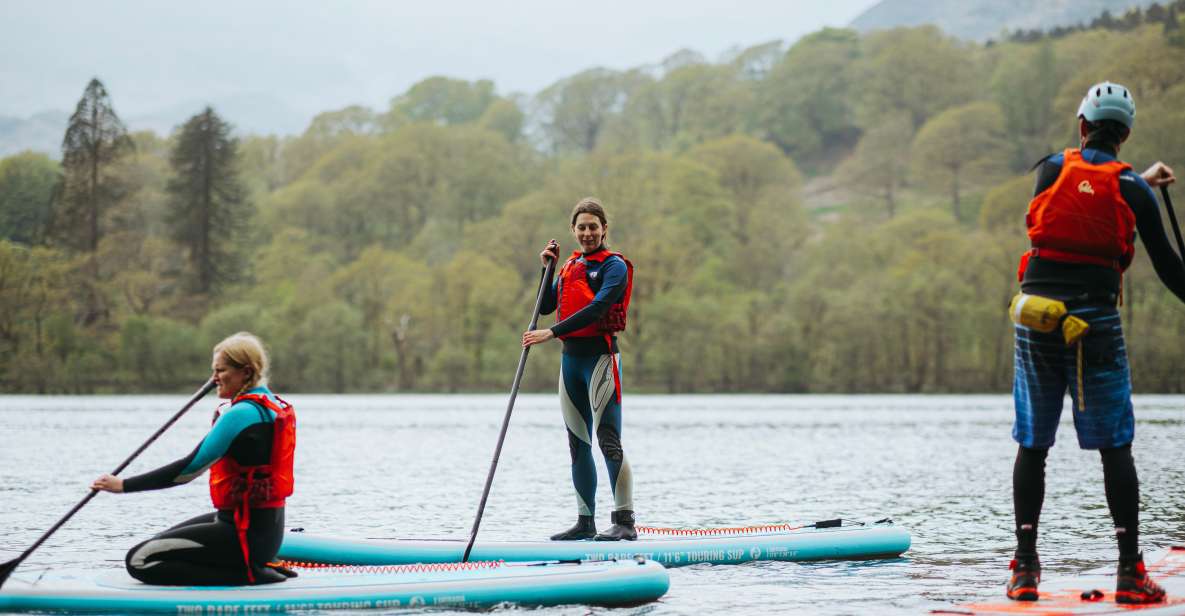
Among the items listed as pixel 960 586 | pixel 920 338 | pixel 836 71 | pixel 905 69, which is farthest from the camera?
pixel 836 71

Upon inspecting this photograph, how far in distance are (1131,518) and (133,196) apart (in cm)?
8453

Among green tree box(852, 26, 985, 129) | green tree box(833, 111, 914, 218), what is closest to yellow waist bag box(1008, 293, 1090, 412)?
green tree box(833, 111, 914, 218)

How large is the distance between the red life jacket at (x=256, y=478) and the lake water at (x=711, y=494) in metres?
1.79

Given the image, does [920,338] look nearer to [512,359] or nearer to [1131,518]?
[512,359]

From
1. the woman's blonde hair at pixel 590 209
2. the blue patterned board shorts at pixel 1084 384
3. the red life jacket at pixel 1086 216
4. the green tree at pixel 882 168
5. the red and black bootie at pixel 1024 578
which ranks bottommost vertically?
the red and black bootie at pixel 1024 578

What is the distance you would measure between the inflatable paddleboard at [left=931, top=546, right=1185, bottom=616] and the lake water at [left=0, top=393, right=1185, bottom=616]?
55 centimetres

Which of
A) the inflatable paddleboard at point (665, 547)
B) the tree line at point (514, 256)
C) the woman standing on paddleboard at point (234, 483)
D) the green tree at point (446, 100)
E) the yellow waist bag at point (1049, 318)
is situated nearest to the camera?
the yellow waist bag at point (1049, 318)

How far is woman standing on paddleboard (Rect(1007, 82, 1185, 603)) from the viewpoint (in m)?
6.53

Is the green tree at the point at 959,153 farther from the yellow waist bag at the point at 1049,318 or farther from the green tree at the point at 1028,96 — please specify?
the yellow waist bag at the point at 1049,318

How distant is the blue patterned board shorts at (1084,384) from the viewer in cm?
652

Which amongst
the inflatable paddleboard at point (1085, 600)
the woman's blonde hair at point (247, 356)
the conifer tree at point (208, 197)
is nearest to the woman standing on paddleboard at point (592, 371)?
the woman's blonde hair at point (247, 356)

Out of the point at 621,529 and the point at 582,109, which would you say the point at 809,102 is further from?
the point at 621,529

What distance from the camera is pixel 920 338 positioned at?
69438mm

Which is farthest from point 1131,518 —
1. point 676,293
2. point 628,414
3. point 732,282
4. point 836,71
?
point 836,71
